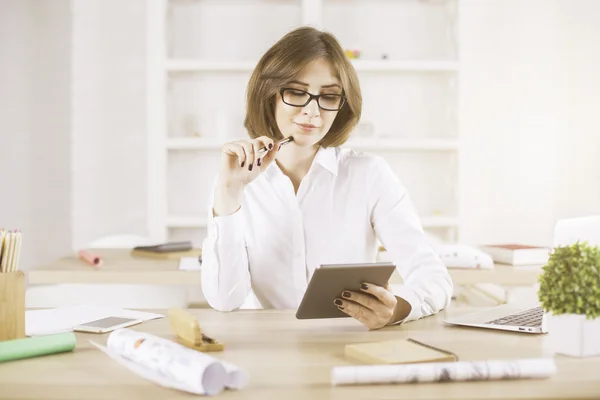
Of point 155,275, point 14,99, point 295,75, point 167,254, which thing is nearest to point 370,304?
point 295,75

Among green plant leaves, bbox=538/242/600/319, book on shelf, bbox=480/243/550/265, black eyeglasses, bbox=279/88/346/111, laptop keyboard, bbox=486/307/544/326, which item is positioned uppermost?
black eyeglasses, bbox=279/88/346/111

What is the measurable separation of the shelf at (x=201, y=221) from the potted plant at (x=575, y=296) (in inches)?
108

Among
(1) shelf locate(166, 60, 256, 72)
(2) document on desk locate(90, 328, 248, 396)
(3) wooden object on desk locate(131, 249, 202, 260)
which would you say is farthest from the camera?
(1) shelf locate(166, 60, 256, 72)

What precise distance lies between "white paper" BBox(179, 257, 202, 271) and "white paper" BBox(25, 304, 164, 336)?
92 centimetres

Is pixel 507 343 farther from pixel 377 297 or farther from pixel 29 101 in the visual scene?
pixel 29 101

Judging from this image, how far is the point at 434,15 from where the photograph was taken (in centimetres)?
416

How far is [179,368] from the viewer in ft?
3.24

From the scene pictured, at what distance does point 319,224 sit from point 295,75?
0.43m

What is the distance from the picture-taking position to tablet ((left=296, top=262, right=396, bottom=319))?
126 cm

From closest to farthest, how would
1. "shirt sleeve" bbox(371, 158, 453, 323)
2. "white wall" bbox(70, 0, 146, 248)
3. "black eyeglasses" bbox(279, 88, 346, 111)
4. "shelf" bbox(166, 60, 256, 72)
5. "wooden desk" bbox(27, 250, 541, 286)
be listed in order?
1. "shirt sleeve" bbox(371, 158, 453, 323)
2. "black eyeglasses" bbox(279, 88, 346, 111)
3. "wooden desk" bbox(27, 250, 541, 286)
4. "shelf" bbox(166, 60, 256, 72)
5. "white wall" bbox(70, 0, 146, 248)

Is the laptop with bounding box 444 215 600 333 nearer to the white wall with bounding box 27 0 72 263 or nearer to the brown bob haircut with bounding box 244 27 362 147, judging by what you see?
the brown bob haircut with bounding box 244 27 362 147

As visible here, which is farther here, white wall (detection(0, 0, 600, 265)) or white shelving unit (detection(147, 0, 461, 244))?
white wall (detection(0, 0, 600, 265))

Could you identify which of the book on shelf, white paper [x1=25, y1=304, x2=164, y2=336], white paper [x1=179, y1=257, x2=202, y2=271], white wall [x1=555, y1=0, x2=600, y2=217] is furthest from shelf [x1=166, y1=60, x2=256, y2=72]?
white paper [x1=25, y1=304, x2=164, y2=336]

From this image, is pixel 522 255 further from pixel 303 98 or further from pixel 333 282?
pixel 333 282
